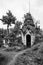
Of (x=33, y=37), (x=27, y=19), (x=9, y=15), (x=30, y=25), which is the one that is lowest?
(x=33, y=37)

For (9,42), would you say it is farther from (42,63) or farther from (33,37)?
(42,63)

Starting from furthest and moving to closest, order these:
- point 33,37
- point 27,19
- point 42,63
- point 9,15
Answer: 1. point 9,15
2. point 27,19
3. point 33,37
4. point 42,63

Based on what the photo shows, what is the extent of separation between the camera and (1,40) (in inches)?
872

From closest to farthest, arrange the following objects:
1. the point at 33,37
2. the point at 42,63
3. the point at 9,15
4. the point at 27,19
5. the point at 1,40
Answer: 1. the point at 42,63
2. the point at 33,37
3. the point at 27,19
4. the point at 9,15
5. the point at 1,40

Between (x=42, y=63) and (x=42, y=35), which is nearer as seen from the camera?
(x=42, y=63)

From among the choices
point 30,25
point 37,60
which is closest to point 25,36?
point 30,25

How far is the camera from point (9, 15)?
765 inches

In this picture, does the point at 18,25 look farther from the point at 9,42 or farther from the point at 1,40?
the point at 1,40

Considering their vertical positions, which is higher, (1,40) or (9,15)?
(9,15)

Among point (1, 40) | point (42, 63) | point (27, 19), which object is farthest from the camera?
point (1, 40)

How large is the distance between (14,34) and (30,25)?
486cm

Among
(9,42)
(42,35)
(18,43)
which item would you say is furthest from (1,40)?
(42,35)

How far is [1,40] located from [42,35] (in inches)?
536

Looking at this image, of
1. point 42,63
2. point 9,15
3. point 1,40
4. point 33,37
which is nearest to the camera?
point 42,63
